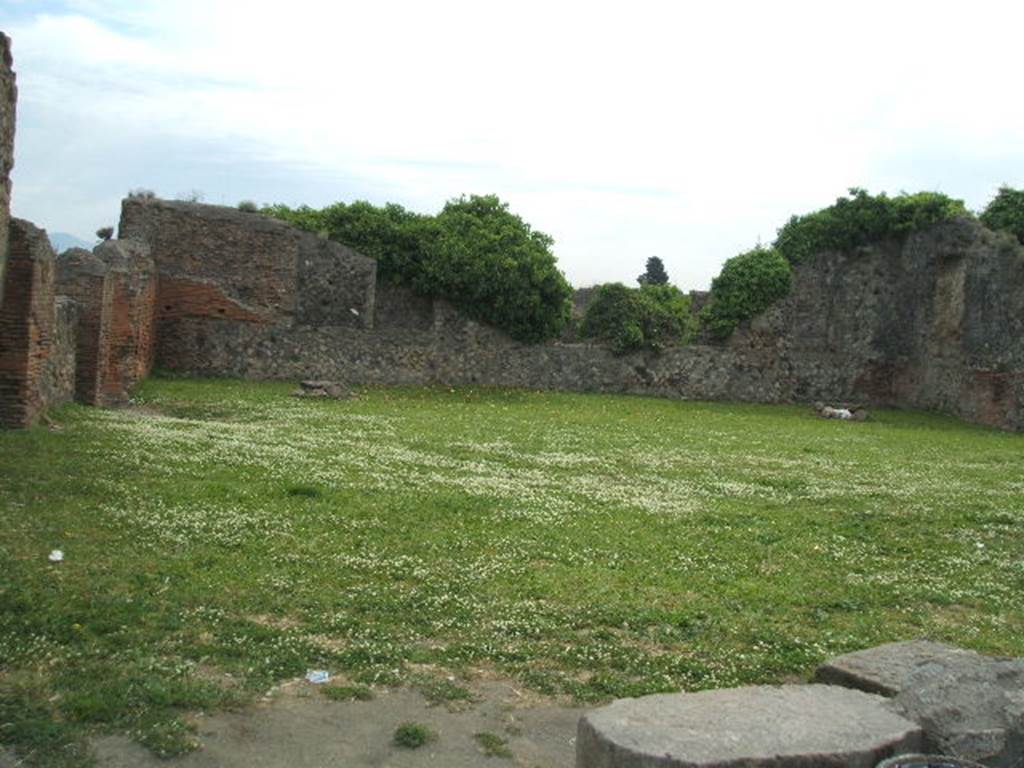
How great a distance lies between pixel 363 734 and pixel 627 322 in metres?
21.7

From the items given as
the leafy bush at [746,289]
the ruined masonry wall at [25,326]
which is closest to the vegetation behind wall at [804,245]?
the leafy bush at [746,289]

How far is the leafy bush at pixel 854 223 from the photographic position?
27188 mm

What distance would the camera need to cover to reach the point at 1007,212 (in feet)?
84.1

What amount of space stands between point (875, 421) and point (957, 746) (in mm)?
19460

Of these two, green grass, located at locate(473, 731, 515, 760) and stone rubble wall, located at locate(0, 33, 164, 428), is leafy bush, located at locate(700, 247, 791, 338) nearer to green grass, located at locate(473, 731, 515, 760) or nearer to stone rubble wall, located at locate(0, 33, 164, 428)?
stone rubble wall, located at locate(0, 33, 164, 428)

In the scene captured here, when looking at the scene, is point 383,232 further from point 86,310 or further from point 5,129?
point 5,129

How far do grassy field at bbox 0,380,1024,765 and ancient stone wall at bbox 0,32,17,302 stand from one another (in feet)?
7.08

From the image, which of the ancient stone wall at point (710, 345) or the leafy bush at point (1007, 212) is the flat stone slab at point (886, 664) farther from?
the leafy bush at point (1007, 212)

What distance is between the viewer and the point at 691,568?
25.3 ft

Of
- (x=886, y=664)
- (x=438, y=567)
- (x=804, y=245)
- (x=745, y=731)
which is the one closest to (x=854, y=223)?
(x=804, y=245)

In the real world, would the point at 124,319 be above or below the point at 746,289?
below

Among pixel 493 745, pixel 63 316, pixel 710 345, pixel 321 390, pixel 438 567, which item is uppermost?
pixel 710 345

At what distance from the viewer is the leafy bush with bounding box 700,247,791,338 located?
89.8ft

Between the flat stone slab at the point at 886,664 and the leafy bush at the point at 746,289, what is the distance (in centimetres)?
2217
